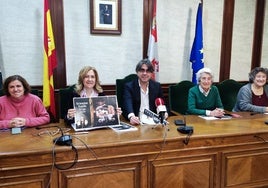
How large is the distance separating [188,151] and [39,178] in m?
1.02

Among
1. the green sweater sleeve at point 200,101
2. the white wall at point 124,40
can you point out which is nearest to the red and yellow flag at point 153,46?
the white wall at point 124,40

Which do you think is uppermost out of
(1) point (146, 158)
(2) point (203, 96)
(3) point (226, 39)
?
(3) point (226, 39)

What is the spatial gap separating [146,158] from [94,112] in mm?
539

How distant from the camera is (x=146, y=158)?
173 centimetres

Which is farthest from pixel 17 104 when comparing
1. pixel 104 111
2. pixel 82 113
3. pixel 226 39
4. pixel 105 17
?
pixel 226 39

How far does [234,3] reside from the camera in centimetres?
388

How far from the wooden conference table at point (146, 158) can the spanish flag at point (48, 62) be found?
1.09 meters

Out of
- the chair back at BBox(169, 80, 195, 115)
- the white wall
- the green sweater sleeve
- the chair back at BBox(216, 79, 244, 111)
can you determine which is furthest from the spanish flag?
the chair back at BBox(216, 79, 244, 111)

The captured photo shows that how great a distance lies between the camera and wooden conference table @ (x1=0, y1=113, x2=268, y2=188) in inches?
59.8

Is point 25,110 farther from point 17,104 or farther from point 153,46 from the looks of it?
point 153,46

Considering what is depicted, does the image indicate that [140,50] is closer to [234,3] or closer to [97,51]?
[97,51]

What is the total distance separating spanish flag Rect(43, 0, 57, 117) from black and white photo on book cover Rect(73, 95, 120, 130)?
3.81ft

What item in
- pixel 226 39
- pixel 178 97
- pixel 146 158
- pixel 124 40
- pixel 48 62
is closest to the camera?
pixel 146 158

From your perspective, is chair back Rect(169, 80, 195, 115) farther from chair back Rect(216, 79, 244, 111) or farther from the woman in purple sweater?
the woman in purple sweater
